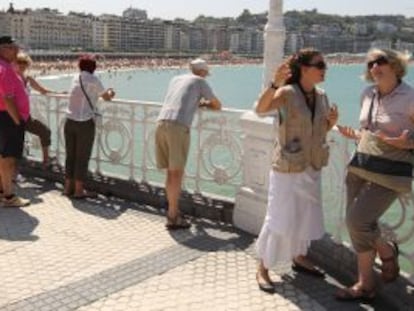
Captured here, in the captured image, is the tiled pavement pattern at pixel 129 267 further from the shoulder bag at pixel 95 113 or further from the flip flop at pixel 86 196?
the shoulder bag at pixel 95 113

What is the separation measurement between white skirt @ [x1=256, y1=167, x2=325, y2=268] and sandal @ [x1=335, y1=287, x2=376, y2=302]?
450 millimetres

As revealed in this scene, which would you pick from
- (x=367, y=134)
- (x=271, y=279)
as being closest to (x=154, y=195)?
(x=271, y=279)

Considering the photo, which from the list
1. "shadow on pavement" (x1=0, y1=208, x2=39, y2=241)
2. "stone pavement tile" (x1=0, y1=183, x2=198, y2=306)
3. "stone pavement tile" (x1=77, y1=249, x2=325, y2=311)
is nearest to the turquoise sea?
"stone pavement tile" (x1=0, y1=183, x2=198, y2=306)

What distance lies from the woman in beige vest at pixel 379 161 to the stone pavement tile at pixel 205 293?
1.80 ft

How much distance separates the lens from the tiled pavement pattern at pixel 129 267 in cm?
465

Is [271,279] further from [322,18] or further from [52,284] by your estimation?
[322,18]

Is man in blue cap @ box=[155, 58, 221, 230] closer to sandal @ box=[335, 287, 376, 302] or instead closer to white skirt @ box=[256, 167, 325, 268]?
white skirt @ box=[256, 167, 325, 268]

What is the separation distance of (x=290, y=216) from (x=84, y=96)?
11.0ft

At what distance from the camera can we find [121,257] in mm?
5543

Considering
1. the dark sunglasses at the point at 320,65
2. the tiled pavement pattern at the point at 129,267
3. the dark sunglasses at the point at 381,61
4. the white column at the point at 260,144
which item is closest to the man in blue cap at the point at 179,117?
the white column at the point at 260,144

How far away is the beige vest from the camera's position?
4.59 m

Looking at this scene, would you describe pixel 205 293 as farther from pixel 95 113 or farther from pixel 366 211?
pixel 95 113

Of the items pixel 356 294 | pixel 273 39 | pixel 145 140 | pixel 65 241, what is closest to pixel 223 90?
pixel 145 140

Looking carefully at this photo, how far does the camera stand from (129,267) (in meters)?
5.29
